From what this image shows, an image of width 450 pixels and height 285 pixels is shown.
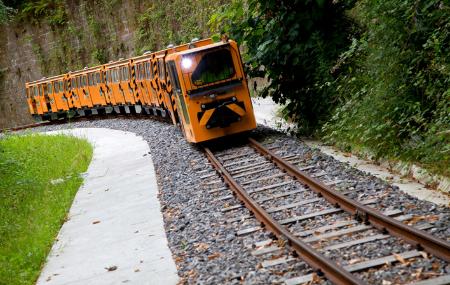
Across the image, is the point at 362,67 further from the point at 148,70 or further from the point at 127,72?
the point at 127,72

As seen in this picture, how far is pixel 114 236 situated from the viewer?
382 inches

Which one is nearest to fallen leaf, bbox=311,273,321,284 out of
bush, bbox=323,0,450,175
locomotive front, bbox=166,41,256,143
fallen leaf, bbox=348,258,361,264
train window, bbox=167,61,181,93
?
fallen leaf, bbox=348,258,361,264

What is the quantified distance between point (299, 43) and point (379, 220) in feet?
25.8

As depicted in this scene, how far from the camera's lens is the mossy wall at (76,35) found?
37.1 meters

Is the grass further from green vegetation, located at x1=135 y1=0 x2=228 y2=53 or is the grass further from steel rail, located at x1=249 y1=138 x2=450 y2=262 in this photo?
green vegetation, located at x1=135 y1=0 x2=228 y2=53

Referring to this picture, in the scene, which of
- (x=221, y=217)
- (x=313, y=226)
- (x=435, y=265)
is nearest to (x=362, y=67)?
(x=221, y=217)

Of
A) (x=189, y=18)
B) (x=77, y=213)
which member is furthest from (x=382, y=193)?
(x=189, y=18)

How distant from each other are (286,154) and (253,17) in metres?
3.95

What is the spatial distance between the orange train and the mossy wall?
7.22 metres

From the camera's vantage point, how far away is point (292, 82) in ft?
51.2

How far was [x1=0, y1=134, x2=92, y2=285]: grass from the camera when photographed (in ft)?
30.4

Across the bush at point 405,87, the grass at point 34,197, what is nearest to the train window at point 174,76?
the grass at point 34,197

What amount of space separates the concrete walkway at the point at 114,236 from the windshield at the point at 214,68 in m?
2.29

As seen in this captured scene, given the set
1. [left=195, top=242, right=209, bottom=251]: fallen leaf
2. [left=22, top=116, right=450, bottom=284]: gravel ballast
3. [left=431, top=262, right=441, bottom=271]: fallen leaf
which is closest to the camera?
[left=431, top=262, right=441, bottom=271]: fallen leaf
